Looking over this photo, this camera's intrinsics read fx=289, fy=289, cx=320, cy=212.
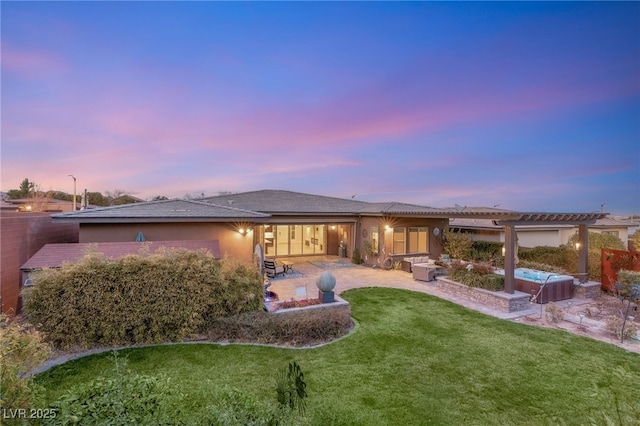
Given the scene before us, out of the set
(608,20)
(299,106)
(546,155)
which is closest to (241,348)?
(299,106)

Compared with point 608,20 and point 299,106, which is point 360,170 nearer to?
point 299,106

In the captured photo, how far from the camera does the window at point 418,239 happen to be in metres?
16.8

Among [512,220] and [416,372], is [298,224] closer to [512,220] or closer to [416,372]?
[512,220]

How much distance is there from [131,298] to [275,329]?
335 cm

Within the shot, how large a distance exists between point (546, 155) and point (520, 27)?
9.33m

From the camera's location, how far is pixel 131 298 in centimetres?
652

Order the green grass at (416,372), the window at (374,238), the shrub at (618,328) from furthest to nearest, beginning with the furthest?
the window at (374,238)
the shrub at (618,328)
the green grass at (416,372)

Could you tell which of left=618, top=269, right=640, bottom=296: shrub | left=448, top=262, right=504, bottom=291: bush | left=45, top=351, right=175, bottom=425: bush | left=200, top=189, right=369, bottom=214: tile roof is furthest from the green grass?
left=200, top=189, right=369, bottom=214: tile roof

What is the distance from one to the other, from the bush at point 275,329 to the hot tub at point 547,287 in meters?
7.83

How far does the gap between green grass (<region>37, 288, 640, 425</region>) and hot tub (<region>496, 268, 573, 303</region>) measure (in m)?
2.93

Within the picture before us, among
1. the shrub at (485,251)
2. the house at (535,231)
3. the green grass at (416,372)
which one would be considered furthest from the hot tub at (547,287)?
the house at (535,231)

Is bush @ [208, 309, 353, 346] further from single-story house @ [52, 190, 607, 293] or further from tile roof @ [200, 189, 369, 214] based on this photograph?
tile roof @ [200, 189, 369, 214]

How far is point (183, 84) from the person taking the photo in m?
12.5

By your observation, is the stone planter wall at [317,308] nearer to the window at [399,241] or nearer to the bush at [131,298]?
the bush at [131,298]
